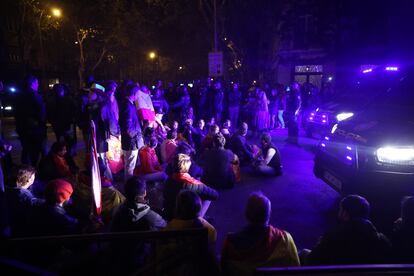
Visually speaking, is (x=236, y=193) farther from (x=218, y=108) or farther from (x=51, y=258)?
(x=218, y=108)

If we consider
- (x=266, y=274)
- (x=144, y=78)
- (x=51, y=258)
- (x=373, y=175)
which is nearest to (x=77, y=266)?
(x=51, y=258)

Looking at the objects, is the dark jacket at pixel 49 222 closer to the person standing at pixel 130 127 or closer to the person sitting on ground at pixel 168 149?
the person standing at pixel 130 127

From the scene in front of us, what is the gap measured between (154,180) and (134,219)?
10.8 feet

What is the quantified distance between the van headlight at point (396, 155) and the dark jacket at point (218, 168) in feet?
8.95

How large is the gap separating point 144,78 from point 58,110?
25.6 metres

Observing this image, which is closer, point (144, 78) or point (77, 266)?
point (77, 266)

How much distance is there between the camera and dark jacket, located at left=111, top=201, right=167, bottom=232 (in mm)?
3211

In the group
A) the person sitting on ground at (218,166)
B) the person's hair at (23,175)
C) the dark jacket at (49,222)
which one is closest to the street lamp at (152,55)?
the person sitting on ground at (218,166)

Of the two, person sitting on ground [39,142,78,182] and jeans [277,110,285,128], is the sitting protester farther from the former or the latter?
jeans [277,110,285,128]

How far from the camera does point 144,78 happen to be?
32781mm

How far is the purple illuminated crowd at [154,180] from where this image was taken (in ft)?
9.37

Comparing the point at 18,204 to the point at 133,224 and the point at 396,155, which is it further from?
the point at 396,155

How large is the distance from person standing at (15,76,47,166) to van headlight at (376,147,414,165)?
586 cm

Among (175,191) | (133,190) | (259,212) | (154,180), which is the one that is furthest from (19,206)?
(154,180)
